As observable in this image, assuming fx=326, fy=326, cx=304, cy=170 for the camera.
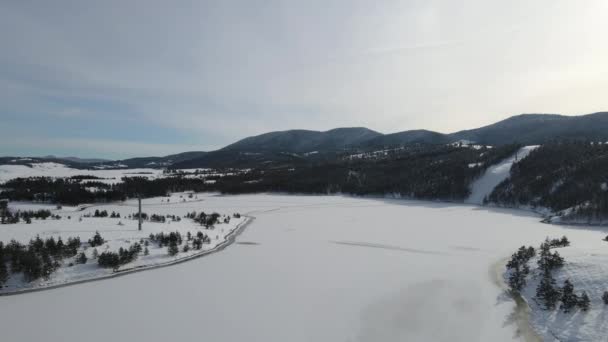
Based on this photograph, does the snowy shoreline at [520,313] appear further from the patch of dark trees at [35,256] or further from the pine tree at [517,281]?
the patch of dark trees at [35,256]

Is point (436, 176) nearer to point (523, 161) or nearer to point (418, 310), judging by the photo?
point (523, 161)

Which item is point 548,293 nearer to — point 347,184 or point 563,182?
point 563,182

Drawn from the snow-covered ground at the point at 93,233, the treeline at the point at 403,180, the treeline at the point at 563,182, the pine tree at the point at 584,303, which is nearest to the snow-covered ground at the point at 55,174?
the treeline at the point at 403,180

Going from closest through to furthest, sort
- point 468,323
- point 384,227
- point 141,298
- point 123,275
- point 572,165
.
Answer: point 468,323, point 141,298, point 123,275, point 384,227, point 572,165

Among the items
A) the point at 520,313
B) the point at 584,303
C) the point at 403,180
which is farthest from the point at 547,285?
the point at 403,180

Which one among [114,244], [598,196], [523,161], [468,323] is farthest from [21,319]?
[523,161]
